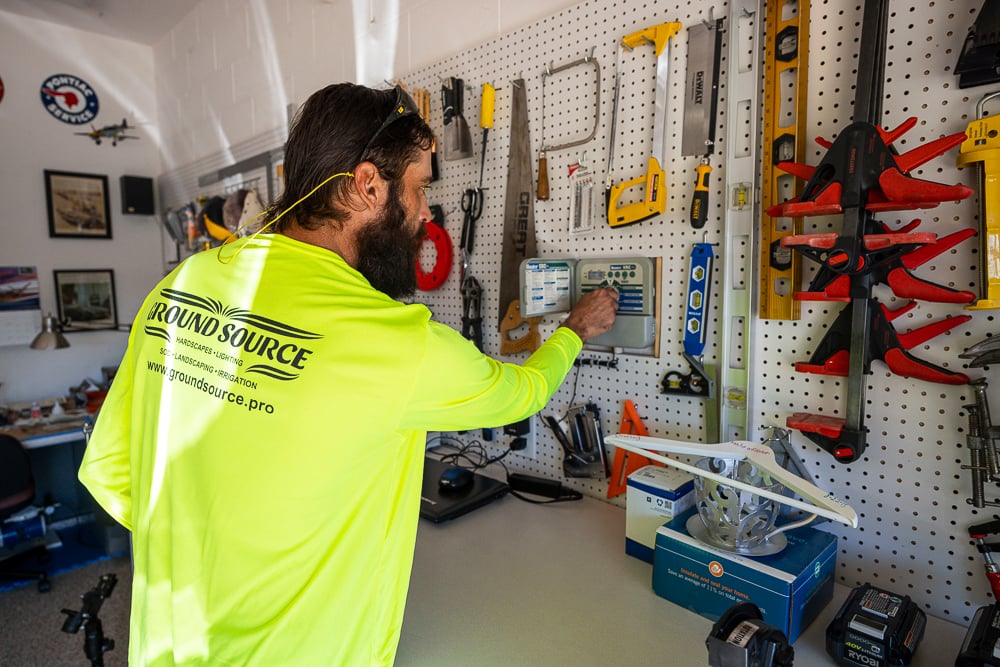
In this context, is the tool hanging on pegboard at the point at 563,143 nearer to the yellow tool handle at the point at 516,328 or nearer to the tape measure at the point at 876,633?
the yellow tool handle at the point at 516,328

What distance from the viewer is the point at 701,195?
1.25m

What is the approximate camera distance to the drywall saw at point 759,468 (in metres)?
0.83

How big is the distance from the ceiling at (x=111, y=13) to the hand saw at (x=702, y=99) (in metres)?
3.10

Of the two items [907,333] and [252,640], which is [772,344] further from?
[252,640]

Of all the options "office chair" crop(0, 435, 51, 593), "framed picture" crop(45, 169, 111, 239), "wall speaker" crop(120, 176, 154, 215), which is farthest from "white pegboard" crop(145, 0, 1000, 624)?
"framed picture" crop(45, 169, 111, 239)

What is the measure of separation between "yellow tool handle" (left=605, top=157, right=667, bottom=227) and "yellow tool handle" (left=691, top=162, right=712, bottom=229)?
0.27ft

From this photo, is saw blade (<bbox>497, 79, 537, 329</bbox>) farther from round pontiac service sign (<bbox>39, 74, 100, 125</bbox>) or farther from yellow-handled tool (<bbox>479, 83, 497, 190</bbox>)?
round pontiac service sign (<bbox>39, 74, 100, 125</bbox>)

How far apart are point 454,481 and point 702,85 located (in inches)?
45.4

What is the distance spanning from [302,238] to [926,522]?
4.07ft

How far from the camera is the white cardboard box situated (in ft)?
3.79

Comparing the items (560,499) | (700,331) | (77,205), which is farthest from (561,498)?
(77,205)

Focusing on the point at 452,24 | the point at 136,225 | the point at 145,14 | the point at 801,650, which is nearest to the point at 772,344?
the point at 801,650

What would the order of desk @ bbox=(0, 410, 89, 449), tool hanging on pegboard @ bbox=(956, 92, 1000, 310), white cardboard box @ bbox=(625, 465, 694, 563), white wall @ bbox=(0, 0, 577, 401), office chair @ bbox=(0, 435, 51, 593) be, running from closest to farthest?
tool hanging on pegboard @ bbox=(956, 92, 1000, 310)
white cardboard box @ bbox=(625, 465, 694, 563)
white wall @ bbox=(0, 0, 577, 401)
office chair @ bbox=(0, 435, 51, 593)
desk @ bbox=(0, 410, 89, 449)

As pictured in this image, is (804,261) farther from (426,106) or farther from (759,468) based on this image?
(426,106)
